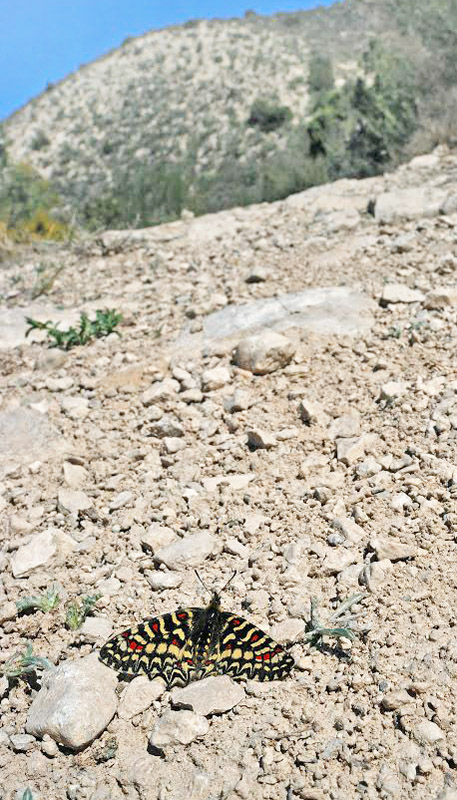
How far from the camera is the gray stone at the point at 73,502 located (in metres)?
3.44

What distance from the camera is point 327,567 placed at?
9.27 ft

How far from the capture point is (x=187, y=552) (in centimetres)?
304

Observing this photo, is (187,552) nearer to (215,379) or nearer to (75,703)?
(75,703)

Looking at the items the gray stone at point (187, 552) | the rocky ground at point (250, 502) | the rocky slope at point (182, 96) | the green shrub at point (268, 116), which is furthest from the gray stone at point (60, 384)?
the green shrub at point (268, 116)

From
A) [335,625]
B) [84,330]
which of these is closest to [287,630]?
[335,625]

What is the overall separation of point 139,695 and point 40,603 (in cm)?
68

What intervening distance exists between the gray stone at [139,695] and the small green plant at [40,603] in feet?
1.88

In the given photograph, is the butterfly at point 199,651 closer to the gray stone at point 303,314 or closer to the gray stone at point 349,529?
the gray stone at point 349,529

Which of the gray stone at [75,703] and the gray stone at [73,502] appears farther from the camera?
the gray stone at [73,502]

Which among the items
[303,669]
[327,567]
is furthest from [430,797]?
[327,567]

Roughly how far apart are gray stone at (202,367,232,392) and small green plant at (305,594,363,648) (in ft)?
5.80

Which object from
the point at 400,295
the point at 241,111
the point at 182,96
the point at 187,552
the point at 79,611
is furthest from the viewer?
the point at 182,96

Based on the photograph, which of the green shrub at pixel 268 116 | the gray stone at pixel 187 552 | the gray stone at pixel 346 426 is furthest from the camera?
the green shrub at pixel 268 116

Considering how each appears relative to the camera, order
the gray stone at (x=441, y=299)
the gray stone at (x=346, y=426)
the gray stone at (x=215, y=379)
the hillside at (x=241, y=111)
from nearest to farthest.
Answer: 1. the gray stone at (x=346, y=426)
2. the gray stone at (x=215, y=379)
3. the gray stone at (x=441, y=299)
4. the hillside at (x=241, y=111)
